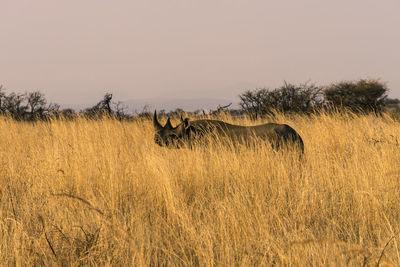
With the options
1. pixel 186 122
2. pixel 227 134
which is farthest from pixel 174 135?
pixel 227 134

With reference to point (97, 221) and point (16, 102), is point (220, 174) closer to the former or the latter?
point (97, 221)

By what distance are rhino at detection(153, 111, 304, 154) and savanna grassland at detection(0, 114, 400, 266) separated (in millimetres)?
442

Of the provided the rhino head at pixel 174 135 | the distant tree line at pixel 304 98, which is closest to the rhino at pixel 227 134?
the rhino head at pixel 174 135

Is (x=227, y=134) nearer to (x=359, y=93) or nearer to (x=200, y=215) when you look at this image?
(x=200, y=215)

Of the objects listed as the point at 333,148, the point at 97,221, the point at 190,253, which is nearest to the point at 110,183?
the point at 97,221

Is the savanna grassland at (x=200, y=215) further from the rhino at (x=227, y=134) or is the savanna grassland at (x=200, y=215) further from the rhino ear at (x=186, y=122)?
the rhino ear at (x=186, y=122)

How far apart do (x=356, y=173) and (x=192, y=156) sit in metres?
2.23

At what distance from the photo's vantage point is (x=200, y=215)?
3557 mm

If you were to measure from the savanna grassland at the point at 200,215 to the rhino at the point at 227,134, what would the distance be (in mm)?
442

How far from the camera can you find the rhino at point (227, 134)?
242 inches

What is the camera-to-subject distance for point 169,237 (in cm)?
312

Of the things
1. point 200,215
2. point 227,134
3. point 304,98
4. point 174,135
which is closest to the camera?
point 200,215

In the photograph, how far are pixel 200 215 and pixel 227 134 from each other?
3.04 metres

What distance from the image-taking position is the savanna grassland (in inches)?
96.2
